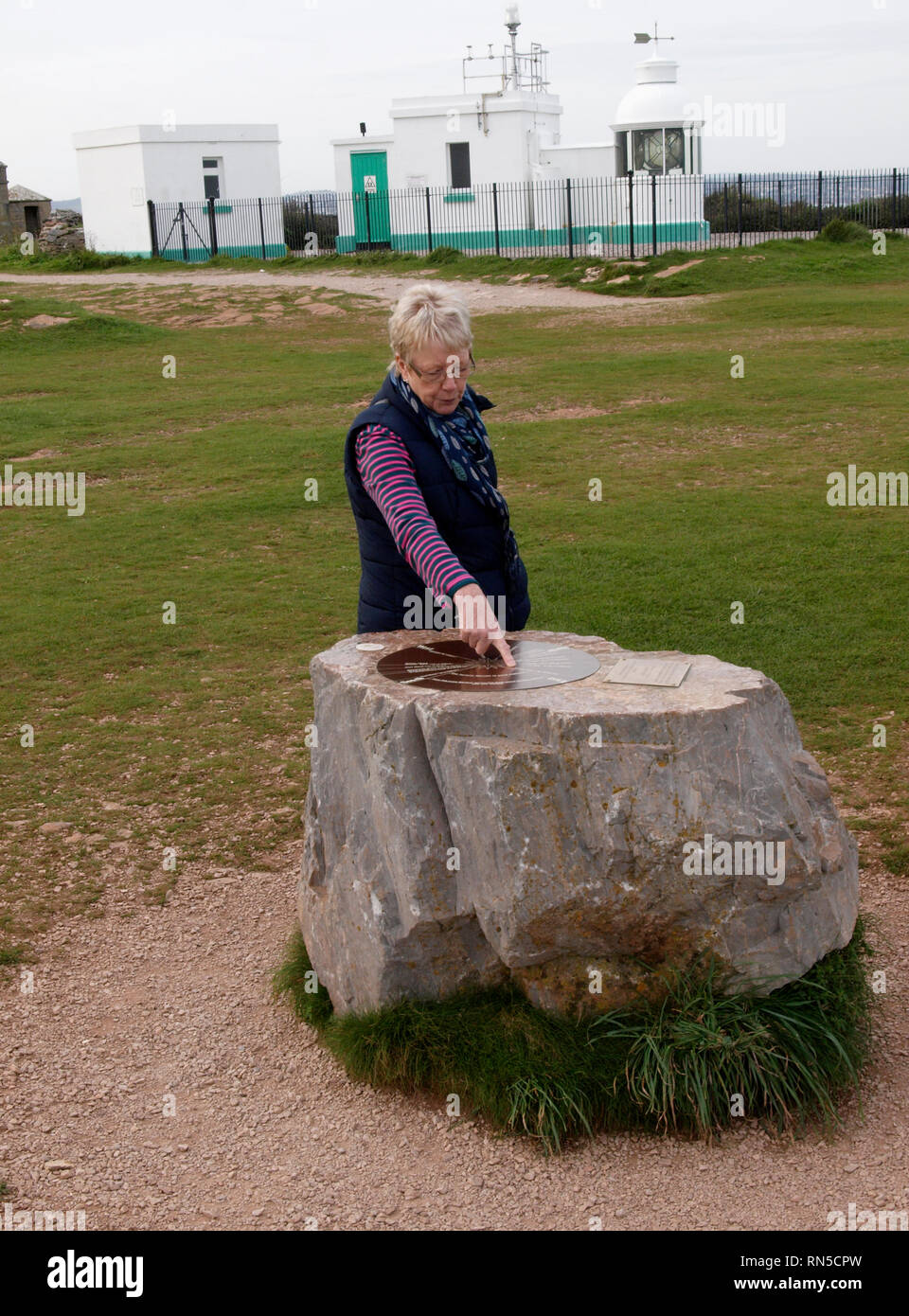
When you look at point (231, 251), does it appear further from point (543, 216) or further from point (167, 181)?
point (543, 216)

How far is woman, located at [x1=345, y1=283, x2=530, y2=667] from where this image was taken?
4.37m

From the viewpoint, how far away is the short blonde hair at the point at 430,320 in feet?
14.2

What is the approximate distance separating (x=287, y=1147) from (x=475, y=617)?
1794mm

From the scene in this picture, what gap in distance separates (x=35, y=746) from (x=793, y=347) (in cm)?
1390

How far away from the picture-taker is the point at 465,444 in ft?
15.4

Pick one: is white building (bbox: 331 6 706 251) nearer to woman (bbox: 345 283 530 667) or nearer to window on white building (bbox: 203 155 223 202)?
window on white building (bbox: 203 155 223 202)

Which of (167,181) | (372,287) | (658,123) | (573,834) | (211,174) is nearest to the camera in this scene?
(573,834)

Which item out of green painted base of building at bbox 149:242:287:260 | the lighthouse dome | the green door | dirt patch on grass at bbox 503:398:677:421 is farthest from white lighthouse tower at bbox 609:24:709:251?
dirt patch on grass at bbox 503:398:677:421

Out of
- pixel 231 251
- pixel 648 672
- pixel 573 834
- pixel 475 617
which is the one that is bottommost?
pixel 573 834

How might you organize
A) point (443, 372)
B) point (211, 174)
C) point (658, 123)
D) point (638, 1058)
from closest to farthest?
point (638, 1058) → point (443, 372) → point (658, 123) → point (211, 174)

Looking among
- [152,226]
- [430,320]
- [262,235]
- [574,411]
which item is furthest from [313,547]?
[152,226]

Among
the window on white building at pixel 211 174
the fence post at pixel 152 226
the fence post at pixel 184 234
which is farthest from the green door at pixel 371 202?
the fence post at pixel 152 226

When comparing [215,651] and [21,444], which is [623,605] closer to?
[215,651]

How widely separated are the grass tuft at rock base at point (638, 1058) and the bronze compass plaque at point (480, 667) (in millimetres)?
1030
